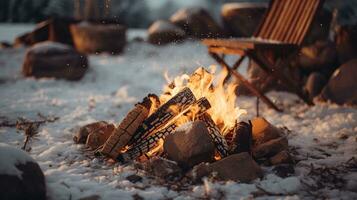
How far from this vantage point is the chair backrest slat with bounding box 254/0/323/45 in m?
5.05

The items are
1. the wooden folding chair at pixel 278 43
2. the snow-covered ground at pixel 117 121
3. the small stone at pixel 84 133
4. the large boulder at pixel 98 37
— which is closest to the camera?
the snow-covered ground at pixel 117 121

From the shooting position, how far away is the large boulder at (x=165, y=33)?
385 inches

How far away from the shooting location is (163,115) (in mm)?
3557

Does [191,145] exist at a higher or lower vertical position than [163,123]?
lower

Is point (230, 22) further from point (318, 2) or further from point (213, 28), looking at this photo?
point (318, 2)

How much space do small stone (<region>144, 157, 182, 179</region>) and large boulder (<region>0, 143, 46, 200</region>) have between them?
85 cm

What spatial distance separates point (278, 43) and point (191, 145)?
7.73 feet

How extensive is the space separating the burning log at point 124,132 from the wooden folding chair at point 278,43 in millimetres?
1841

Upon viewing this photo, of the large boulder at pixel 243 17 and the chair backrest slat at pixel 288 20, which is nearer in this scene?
the chair backrest slat at pixel 288 20

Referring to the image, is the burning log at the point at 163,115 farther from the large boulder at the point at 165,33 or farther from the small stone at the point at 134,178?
the large boulder at the point at 165,33

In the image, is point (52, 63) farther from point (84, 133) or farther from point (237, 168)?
point (237, 168)

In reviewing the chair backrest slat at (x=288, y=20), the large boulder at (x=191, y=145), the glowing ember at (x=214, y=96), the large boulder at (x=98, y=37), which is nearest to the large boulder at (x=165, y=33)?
the large boulder at (x=98, y=37)

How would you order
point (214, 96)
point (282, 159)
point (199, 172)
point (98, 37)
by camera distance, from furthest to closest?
1. point (98, 37)
2. point (214, 96)
3. point (282, 159)
4. point (199, 172)

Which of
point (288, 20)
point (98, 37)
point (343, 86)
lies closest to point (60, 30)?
point (98, 37)
